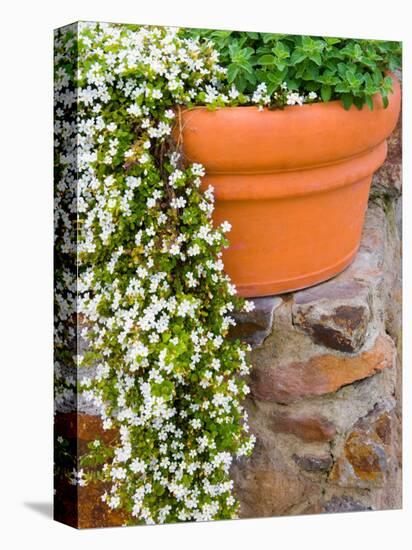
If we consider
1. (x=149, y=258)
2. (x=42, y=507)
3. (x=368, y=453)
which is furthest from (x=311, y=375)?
(x=42, y=507)

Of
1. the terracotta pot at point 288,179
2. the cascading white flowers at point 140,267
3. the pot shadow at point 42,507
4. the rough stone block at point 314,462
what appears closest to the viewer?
the cascading white flowers at point 140,267

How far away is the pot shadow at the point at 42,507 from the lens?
14.6ft

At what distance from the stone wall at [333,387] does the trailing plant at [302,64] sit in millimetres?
352

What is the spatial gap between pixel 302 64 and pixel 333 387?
114 cm

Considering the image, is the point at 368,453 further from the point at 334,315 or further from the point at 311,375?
the point at 334,315

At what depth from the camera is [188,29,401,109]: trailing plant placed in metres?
4.27

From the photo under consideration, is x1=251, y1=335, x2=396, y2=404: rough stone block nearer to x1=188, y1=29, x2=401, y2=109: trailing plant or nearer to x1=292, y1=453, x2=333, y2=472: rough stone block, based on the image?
x1=292, y1=453, x2=333, y2=472: rough stone block

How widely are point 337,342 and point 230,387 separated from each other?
482 millimetres

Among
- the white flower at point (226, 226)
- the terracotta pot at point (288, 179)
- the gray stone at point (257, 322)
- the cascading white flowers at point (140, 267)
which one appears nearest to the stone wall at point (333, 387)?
the gray stone at point (257, 322)

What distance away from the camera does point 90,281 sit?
164 inches

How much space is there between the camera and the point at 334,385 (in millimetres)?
4594

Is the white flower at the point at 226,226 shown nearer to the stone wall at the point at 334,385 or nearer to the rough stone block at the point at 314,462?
the stone wall at the point at 334,385

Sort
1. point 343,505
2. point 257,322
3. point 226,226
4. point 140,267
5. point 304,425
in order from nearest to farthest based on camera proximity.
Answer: point 140,267
point 226,226
point 257,322
point 304,425
point 343,505

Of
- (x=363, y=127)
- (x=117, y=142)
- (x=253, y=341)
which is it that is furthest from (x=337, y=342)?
(x=117, y=142)
